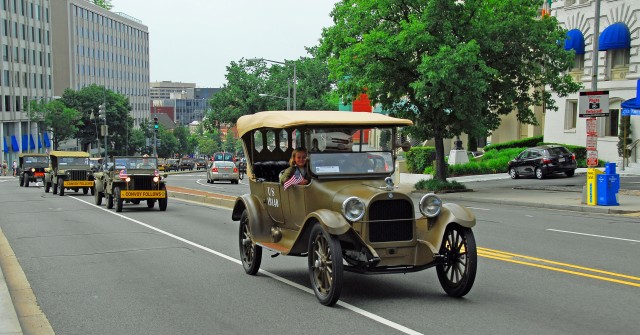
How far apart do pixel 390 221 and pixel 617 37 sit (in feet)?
115


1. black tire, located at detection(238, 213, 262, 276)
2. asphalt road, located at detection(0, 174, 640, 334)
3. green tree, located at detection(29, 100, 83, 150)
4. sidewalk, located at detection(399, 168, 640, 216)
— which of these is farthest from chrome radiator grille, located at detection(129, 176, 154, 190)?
green tree, located at detection(29, 100, 83, 150)

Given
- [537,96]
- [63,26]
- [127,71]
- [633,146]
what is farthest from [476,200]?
[127,71]

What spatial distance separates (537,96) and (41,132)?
77.9 metres

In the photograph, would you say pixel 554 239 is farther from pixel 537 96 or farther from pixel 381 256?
pixel 537 96

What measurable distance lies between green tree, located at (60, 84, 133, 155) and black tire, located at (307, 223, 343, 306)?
89223 mm

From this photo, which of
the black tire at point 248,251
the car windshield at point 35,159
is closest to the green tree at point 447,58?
the black tire at point 248,251

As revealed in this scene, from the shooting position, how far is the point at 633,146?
38.5 metres

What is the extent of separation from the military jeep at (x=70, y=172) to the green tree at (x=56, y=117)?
170 ft

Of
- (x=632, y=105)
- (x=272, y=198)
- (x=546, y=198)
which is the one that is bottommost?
(x=546, y=198)

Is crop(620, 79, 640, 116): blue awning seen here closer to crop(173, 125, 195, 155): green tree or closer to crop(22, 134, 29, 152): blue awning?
crop(22, 134, 29, 152): blue awning

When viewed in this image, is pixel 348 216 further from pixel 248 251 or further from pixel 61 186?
pixel 61 186

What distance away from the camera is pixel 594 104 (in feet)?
69.3

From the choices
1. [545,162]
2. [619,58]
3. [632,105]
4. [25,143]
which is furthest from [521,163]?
[25,143]

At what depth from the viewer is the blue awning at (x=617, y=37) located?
125ft
